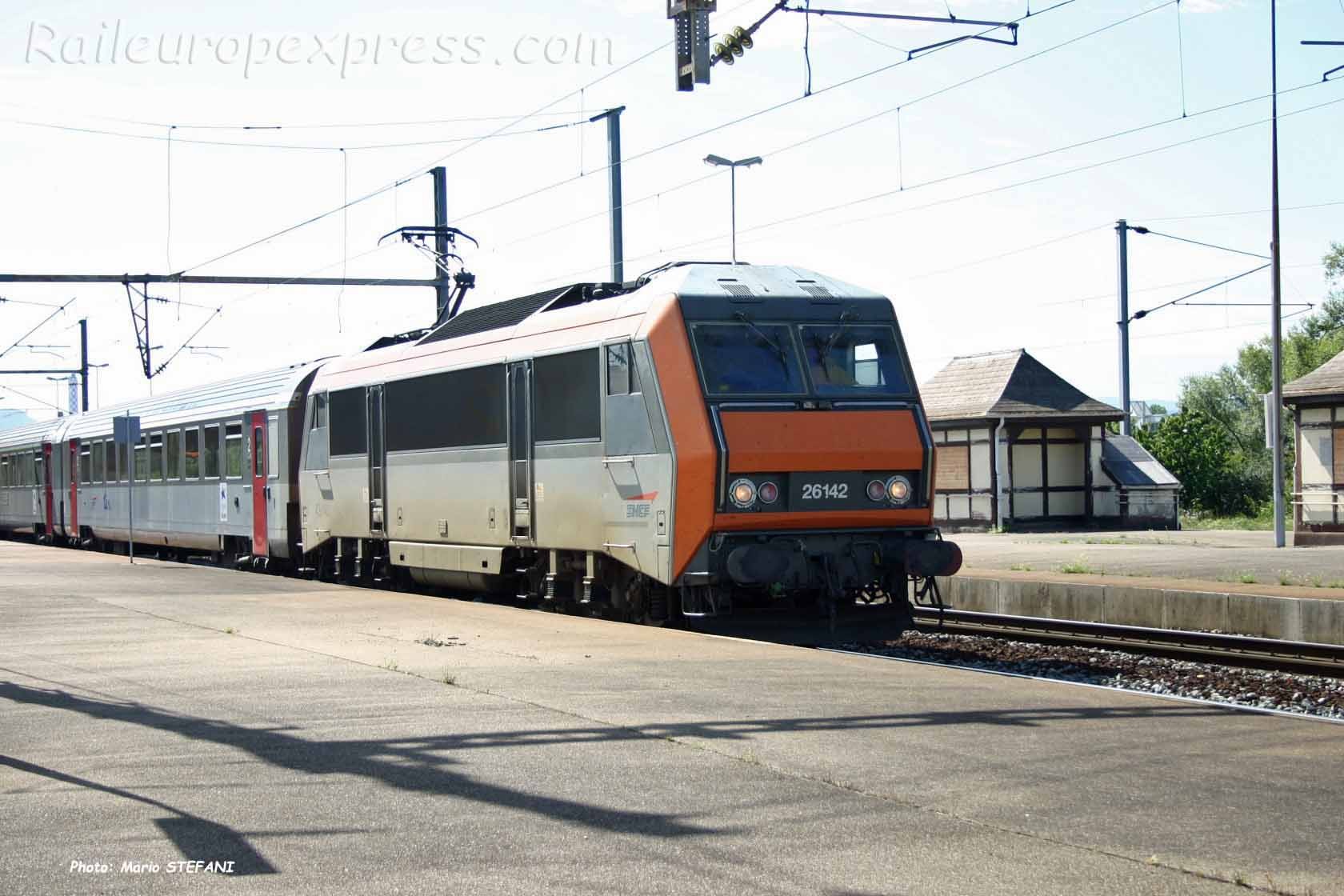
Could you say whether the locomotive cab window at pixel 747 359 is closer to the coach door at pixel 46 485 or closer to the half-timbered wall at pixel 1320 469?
the half-timbered wall at pixel 1320 469

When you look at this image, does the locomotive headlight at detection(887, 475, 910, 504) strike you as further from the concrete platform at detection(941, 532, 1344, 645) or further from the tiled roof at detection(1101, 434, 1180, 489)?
the tiled roof at detection(1101, 434, 1180, 489)

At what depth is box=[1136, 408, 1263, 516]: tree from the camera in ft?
167

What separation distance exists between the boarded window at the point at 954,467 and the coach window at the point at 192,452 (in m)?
19.9

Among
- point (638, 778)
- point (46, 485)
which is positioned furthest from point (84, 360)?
point (638, 778)

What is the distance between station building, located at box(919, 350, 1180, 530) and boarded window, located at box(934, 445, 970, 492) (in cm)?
3

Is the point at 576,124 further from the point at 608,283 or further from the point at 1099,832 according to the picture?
the point at 1099,832

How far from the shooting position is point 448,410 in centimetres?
1723

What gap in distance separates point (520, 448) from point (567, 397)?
1.22 metres

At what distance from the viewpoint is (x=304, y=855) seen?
5.55 meters

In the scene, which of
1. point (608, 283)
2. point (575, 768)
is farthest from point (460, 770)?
point (608, 283)

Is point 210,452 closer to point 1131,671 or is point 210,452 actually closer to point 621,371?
point 621,371

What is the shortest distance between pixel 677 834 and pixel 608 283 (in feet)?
33.6

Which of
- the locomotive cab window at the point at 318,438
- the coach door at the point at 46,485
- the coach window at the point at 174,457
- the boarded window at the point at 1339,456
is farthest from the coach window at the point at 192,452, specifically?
the boarded window at the point at 1339,456

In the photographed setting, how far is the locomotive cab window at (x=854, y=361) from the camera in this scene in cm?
1374
